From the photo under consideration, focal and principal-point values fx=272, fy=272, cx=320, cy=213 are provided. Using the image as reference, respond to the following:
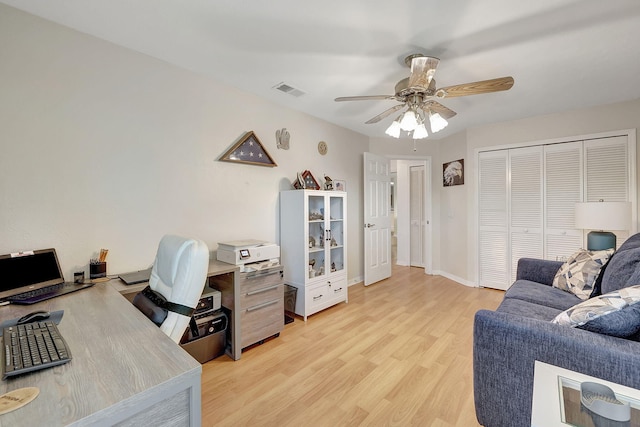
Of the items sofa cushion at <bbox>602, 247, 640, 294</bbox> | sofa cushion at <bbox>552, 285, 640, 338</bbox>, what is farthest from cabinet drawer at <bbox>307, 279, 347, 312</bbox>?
sofa cushion at <bbox>602, 247, 640, 294</bbox>

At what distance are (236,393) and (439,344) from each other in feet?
5.59

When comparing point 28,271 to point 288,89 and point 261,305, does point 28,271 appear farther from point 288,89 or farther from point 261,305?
point 288,89

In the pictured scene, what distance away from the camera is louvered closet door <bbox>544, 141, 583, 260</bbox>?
328 cm

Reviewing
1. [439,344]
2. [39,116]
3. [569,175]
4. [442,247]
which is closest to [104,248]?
[39,116]

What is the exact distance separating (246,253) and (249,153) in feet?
3.40

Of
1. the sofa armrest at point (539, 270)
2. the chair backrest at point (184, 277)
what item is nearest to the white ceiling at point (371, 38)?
the chair backrest at point (184, 277)

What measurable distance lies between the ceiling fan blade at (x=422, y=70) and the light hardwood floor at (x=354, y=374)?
210cm

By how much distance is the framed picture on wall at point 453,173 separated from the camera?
4.14 metres

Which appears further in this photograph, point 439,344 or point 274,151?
point 274,151

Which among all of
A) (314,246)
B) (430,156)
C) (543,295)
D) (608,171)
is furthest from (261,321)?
(608,171)

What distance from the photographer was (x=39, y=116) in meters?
1.68

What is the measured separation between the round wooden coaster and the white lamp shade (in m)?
3.88

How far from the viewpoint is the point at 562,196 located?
337 centimetres

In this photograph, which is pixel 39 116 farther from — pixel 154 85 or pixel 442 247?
pixel 442 247
